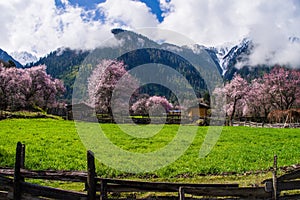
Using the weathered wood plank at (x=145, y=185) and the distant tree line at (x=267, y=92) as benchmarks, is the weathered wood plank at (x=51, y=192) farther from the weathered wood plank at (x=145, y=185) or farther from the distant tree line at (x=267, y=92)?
the distant tree line at (x=267, y=92)

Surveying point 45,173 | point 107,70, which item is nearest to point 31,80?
point 107,70

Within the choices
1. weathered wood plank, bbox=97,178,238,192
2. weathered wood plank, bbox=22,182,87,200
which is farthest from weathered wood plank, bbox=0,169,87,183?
weathered wood plank, bbox=97,178,238,192

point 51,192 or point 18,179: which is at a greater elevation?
point 18,179

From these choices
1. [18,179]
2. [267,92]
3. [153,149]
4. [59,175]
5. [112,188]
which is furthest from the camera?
[267,92]

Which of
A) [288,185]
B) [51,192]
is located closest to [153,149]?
[288,185]

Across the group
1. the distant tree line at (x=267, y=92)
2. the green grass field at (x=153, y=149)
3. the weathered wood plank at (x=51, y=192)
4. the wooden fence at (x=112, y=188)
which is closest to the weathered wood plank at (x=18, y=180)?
the wooden fence at (x=112, y=188)

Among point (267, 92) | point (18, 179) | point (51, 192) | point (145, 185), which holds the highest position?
point (267, 92)

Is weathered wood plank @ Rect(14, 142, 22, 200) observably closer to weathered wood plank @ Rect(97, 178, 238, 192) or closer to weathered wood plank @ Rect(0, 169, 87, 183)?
weathered wood plank @ Rect(0, 169, 87, 183)

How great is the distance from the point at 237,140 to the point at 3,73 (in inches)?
2820

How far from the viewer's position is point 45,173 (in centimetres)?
1095

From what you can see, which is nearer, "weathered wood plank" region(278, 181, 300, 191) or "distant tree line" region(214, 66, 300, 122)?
"weathered wood plank" region(278, 181, 300, 191)

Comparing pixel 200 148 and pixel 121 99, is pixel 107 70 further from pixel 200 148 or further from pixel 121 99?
pixel 200 148

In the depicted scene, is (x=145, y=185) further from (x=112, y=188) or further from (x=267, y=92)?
(x=267, y=92)

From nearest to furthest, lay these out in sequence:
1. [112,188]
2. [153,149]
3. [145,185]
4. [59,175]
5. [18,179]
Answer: [145,185] → [112,188] → [18,179] → [59,175] → [153,149]
